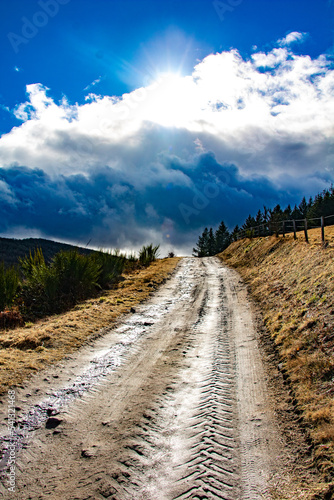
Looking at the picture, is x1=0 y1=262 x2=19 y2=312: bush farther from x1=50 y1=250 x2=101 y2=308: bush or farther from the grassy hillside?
the grassy hillside

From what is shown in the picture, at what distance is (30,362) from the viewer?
18.0ft

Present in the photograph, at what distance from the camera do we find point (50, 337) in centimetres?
671

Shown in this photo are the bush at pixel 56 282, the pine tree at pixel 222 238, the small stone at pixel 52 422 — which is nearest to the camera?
the small stone at pixel 52 422

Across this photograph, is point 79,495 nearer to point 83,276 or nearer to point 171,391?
point 171,391

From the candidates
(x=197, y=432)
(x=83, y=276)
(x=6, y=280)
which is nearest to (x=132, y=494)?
(x=197, y=432)

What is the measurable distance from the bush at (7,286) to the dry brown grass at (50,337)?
5.61 feet

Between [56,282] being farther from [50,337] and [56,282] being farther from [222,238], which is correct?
[222,238]

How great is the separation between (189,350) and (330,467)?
11.9 feet

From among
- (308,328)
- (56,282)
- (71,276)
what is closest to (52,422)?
(308,328)

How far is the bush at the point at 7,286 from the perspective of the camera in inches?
372

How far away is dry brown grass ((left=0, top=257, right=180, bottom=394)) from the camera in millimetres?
5227

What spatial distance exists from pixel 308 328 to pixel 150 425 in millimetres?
4474

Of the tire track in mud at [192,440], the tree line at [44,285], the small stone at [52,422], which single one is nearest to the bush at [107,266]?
the tree line at [44,285]

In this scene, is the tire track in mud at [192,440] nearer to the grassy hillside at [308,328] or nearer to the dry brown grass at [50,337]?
→ the grassy hillside at [308,328]
